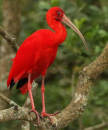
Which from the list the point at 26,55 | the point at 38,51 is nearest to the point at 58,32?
the point at 38,51

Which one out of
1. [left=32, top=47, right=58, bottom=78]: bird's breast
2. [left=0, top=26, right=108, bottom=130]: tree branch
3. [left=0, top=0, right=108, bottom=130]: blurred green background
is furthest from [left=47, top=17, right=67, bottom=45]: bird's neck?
[left=0, top=0, right=108, bottom=130]: blurred green background

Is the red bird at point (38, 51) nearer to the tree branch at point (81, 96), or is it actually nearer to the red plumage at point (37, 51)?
the red plumage at point (37, 51)

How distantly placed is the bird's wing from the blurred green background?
1392mm

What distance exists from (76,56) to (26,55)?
2158 millimetres

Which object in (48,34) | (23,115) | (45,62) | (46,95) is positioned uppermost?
(48,34)

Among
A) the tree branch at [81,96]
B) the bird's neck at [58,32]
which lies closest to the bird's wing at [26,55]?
the bird's neck at [58,32]

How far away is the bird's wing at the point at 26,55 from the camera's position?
15.9ft

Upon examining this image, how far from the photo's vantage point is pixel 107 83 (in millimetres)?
6945

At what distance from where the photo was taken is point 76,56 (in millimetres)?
7000

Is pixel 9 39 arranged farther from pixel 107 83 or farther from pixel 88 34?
pixel 107 83

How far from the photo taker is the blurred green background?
21.1 feet

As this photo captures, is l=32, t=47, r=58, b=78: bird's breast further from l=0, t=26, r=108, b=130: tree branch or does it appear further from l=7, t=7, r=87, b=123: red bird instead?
l=0, t=26, r=108, b=130: tree branch

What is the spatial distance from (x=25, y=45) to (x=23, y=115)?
1079 mm

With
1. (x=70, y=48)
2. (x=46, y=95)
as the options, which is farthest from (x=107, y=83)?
(x=46, y=95)
